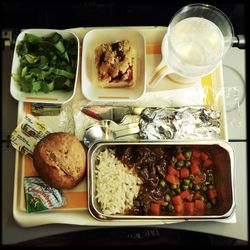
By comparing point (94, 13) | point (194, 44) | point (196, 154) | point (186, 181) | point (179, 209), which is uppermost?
point (94, 13)

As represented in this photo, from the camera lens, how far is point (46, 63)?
62.8 inches

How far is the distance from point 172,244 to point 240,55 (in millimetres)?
815

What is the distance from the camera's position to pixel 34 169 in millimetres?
1568

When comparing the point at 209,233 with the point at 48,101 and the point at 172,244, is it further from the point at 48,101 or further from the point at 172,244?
the point at 48,101

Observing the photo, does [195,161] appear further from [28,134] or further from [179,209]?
[28,134]

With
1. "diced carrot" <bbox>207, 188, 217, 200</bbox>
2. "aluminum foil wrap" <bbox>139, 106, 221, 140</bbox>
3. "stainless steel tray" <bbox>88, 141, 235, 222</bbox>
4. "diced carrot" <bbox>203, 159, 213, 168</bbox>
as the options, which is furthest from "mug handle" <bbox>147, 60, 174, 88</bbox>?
"diced carrot" <bbox>207, 188, 217, 200</bbox>

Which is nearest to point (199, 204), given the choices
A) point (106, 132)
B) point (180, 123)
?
point (180, 123)

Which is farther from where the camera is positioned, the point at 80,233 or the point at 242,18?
the point at 242,18

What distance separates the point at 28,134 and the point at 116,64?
435mm

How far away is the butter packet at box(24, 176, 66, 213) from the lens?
1.51m

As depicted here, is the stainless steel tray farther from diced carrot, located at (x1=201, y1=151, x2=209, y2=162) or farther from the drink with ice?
the drink with ice

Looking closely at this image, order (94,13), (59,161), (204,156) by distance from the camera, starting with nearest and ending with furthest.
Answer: (59,161), (204,156), (94,13)

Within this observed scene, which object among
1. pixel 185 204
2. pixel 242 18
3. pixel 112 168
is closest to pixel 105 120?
pixel 112 168

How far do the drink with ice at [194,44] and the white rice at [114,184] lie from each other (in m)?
0.43
